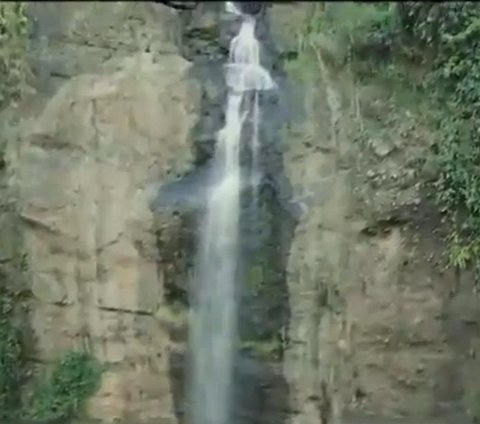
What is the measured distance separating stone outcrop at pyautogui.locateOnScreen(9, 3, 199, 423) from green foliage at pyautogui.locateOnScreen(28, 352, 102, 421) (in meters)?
0.06

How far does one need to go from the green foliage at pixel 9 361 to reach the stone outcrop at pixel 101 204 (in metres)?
0.11

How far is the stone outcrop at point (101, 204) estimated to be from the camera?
4730 millimetres

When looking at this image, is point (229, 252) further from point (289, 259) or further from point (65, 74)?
point (65, 74)

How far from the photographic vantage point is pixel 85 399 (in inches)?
186

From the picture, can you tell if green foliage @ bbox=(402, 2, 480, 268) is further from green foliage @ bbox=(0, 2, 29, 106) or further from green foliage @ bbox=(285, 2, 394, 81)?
green foliage @ bbox=(0, 2, 29, 106)

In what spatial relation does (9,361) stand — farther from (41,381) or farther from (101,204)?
(101,204)

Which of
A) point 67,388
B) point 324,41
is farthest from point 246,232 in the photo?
point 67,388

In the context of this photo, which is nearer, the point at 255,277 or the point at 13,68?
the point at 255,277

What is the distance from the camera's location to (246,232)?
4676 millimetres

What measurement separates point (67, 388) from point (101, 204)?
3.26 ft

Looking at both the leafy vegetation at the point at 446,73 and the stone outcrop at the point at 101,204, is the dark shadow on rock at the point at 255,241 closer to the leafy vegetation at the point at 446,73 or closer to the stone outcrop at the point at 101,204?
the stone outcrop at the point at 101,204

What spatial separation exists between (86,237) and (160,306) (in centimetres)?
54

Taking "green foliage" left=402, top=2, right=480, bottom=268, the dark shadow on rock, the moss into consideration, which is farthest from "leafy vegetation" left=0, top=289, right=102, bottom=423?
"green foliage" left=402, top=2, right=480, bottom=268

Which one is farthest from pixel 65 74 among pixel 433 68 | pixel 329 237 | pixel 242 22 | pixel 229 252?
pixel 433 68
